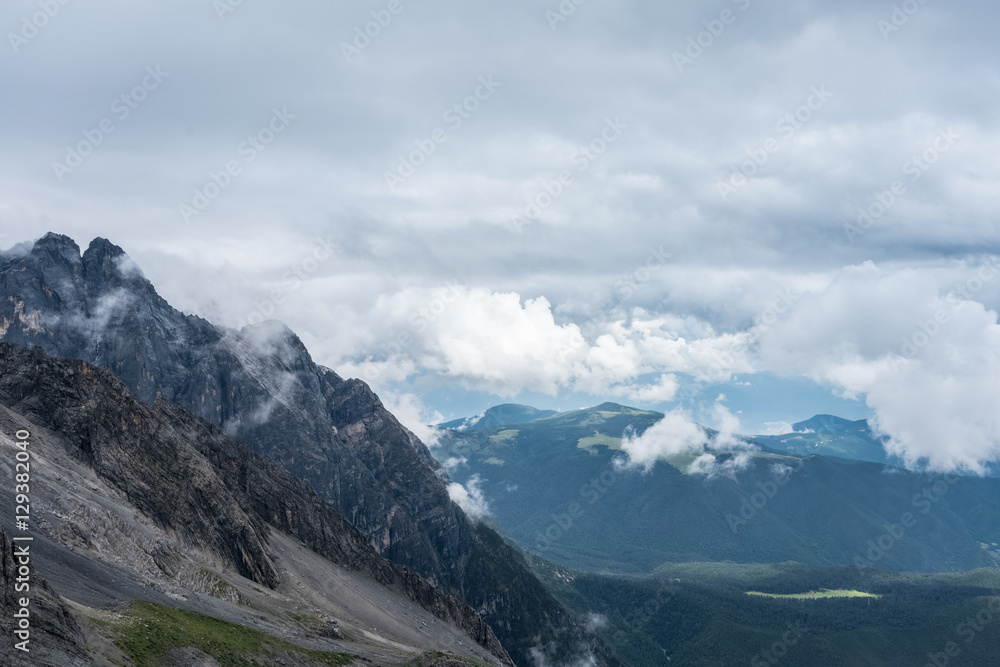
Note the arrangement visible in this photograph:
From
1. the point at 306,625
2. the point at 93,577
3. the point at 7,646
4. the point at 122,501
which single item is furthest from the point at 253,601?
the point at 7,646

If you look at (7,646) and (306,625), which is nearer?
(7,646)

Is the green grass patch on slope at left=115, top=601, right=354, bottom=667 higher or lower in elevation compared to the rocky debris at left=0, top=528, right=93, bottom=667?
lower

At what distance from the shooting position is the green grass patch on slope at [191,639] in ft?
340

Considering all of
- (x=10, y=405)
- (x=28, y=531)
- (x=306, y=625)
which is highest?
(x=10, y=405)

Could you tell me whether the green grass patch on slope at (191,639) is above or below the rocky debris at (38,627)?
below

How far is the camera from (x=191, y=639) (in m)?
116

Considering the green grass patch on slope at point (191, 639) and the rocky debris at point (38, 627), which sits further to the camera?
the green grass patch on slope at point (191, 639)

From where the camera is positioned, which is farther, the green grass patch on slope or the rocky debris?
the green grass patch on slope

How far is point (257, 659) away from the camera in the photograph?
126562 mm

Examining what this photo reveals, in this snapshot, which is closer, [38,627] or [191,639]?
[38,627]

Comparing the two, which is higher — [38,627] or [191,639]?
[38,627]

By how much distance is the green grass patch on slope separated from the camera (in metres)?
104

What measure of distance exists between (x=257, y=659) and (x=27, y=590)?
5050 centimetres

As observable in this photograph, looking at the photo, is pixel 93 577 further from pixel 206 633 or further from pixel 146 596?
pixel 206 633
